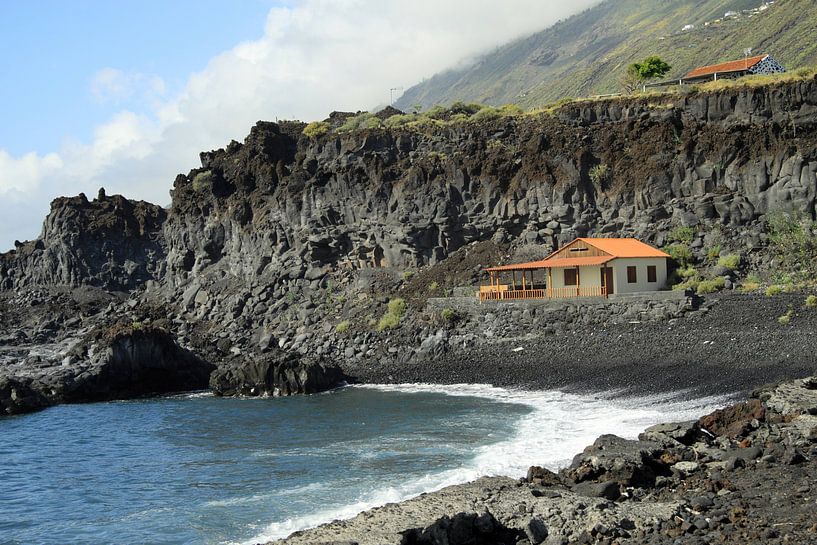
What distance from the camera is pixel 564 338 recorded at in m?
41.1

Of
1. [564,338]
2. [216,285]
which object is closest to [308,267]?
[216,285]

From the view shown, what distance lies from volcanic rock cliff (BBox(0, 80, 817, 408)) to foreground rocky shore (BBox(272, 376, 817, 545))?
70.5 feet

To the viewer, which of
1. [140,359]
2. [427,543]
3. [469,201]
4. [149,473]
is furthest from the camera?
[469,201]

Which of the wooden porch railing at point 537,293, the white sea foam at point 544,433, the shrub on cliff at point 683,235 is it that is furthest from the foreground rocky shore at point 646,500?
the shrub on cliff at point 683,235

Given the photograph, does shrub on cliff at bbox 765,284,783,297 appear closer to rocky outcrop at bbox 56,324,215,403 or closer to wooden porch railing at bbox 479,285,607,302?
wooden porch railing at bbox 479,285,607,302

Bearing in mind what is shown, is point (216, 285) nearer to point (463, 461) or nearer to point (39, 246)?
point (39, 246)

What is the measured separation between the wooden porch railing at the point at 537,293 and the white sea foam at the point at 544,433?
37.5 ft

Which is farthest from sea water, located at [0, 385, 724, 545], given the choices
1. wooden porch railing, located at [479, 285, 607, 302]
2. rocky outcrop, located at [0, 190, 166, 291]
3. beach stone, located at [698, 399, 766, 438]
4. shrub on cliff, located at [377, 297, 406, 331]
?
rocky outcrop, located at [0, 190, 166, 291]

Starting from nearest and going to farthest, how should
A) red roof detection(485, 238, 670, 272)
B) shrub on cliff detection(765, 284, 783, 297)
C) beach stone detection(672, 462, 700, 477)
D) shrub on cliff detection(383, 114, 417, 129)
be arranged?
beach stone detection(672, 462, 700, 477) → shrub on cliff detection(765, 284, 783, 297) → red roof detection(485, 238, 670, 272) → shrub on cliff detection(383, 114, 417, 129)

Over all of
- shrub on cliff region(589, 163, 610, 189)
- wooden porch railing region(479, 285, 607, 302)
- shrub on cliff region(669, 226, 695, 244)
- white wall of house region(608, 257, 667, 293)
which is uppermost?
shrub on cliff region(589, 163, 610, 189)

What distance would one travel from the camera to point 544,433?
82.2ft

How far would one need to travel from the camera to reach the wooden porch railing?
44.7m

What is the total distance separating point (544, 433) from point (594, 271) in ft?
71.2

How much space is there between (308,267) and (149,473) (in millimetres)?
36054
